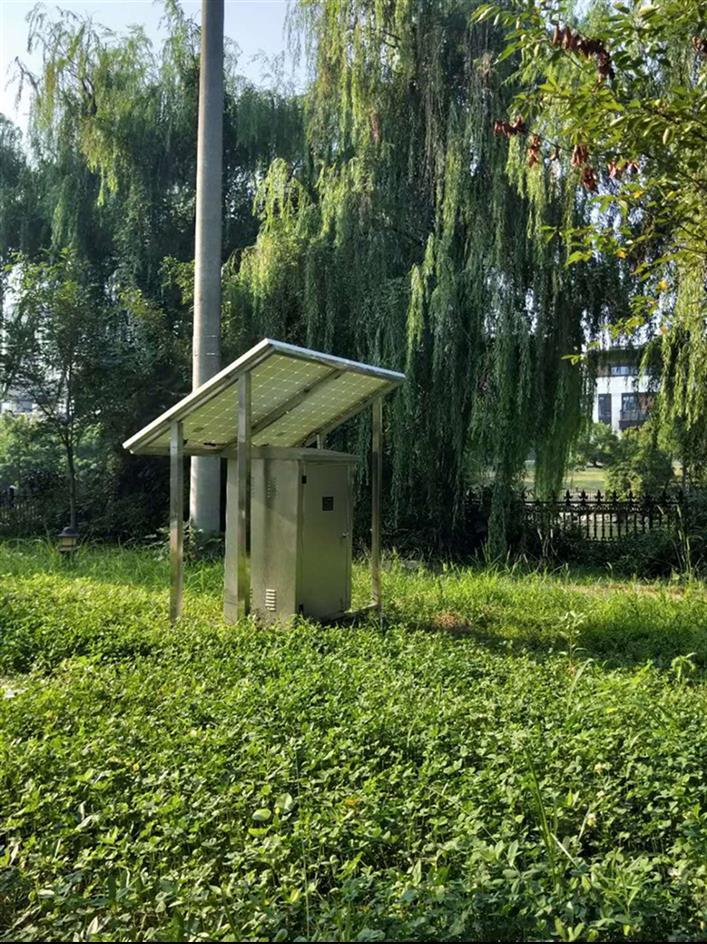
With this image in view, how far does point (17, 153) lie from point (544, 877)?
55.2ft

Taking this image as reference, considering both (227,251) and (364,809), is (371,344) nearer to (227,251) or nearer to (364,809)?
(227,251)

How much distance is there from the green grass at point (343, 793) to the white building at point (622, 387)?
5.43m

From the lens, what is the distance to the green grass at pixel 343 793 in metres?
2.23

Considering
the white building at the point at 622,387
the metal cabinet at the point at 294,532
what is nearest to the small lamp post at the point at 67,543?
the metal cabinet at the point at 294,532

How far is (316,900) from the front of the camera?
2359 millimetres

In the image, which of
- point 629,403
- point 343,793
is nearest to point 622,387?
point 629,403

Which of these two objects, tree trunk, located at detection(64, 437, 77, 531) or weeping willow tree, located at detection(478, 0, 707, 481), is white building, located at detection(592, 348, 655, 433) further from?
tree trunk, located at detection(64, 437, 77, 531)

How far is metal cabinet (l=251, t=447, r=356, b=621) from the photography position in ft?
19.4

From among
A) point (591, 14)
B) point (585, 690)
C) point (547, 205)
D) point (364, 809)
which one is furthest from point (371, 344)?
point (364, 809)

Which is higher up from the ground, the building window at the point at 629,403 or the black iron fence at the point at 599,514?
the building window at the point at 629,403

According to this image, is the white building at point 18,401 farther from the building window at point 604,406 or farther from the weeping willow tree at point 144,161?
the building window at point 604,406

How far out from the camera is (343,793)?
113 inches

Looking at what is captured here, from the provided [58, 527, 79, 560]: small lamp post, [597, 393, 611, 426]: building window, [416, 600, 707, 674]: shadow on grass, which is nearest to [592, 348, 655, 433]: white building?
[597, 393, 611, 426]: building window

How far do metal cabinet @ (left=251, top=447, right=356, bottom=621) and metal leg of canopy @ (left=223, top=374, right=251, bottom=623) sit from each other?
7.4 inches
